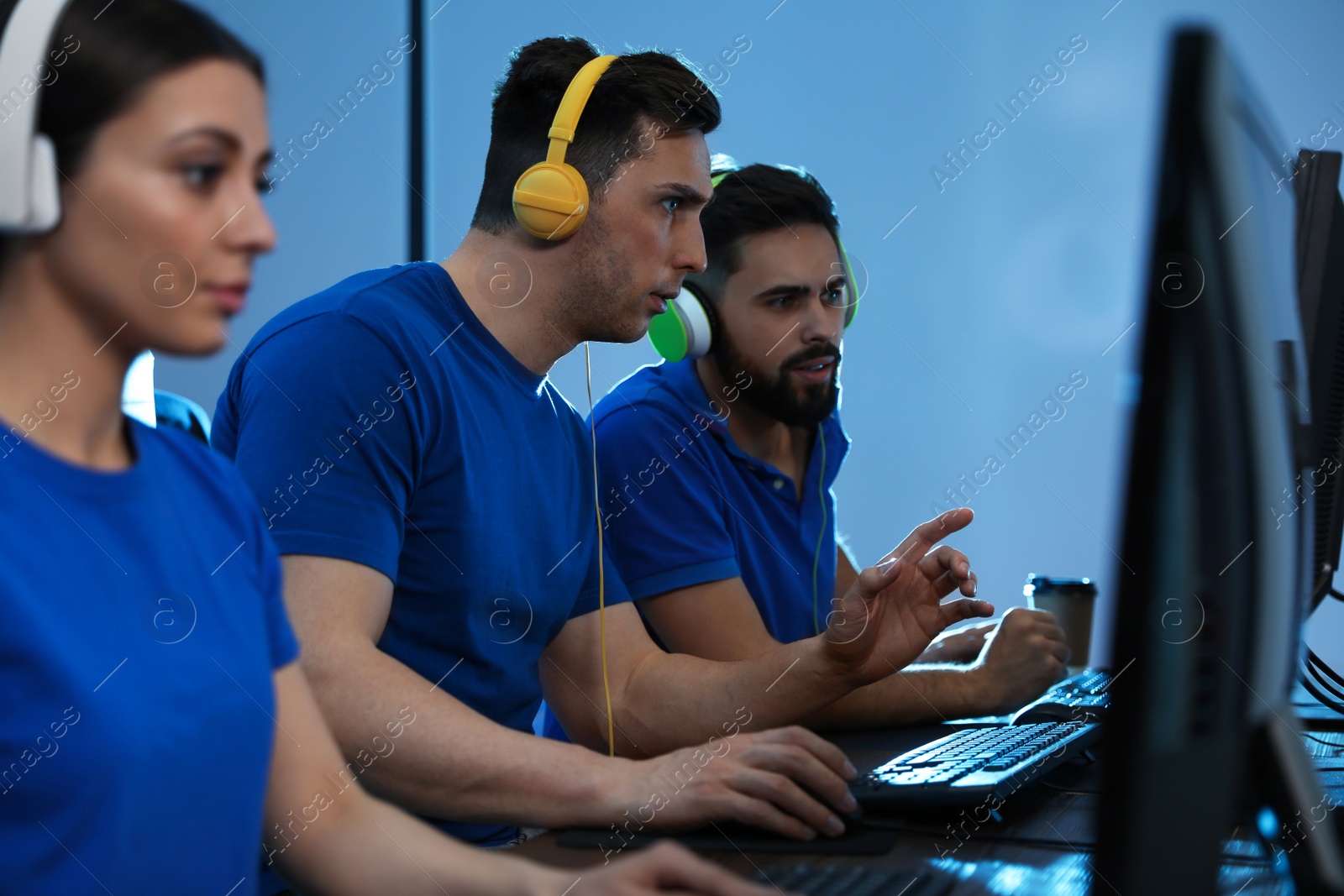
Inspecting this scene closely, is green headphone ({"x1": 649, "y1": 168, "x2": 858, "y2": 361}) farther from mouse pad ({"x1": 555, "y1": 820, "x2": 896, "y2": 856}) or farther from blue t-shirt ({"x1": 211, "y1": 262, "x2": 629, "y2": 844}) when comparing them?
mouse pad ({"x1": 555, "y1": 820, "x2": 896, "y2": 856})

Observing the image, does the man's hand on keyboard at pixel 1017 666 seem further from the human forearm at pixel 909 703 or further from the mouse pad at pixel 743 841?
the mouse pad at pixel 743 841

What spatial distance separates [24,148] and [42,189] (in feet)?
0.07

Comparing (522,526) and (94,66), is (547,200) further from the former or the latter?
(94,66)

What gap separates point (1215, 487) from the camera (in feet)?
1.29

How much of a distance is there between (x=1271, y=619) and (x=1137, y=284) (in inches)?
6.0

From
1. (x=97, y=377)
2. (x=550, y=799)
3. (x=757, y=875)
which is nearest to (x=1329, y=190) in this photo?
(x=757, y=875)

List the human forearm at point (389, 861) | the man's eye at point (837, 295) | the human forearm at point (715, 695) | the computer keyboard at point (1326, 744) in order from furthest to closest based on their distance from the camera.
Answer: the man's eye at point (837, 295)
the human forearm at point (715, 695)
the computer keyboard at point (1326, 744)
the human forearm at point (389, 861)

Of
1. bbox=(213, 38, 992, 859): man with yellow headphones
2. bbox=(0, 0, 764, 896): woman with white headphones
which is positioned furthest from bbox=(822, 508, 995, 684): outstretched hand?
bbox=(0, 0, 764, 896): woman with white headphones

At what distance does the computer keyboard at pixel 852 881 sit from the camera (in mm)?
689

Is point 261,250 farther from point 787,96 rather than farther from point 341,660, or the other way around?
point 787,96

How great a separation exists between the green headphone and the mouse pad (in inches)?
35.6

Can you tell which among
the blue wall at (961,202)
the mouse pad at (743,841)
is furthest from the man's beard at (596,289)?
the blue wall at (961,202)

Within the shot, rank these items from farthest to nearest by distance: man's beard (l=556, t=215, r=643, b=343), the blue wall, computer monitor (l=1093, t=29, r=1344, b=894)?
the blue wall
man's beard (l=556, t=215, r=643, b=343)
computer monitor (l=1093, t=29, r=1344, b=894)

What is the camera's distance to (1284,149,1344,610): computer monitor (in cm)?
79
